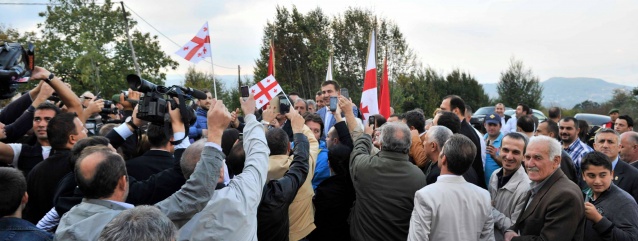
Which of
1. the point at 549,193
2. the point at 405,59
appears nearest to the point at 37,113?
the point at 549,193

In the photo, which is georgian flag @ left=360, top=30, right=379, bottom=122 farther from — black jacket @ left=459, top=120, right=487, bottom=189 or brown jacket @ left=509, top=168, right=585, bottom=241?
brown jacket @ left=509, top=168, right=585, bottom=241

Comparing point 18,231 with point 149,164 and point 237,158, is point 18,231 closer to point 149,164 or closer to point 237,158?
point 149,164

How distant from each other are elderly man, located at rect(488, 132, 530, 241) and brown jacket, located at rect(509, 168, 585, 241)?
9.3 inches

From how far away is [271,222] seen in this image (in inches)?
152

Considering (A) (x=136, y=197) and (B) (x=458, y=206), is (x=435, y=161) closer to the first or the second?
(B) (x=458, y=206)

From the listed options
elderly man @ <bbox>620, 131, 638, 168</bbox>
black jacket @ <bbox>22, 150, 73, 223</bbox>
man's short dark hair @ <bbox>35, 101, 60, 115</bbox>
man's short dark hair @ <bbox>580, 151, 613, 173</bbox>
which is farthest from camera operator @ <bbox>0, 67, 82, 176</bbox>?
elderly man @ <bbox>620, 131, 638, 168</bbox>

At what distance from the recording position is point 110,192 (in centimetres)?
262

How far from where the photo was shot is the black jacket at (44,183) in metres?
3.68

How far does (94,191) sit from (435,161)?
2.90 m

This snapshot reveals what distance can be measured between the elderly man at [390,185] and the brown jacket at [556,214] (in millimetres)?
925

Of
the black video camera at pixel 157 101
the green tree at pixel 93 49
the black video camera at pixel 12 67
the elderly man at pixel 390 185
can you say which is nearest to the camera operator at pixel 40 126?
the black video camera at pixel 12 67

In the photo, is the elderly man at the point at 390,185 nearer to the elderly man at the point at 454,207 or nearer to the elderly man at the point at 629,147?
the elderly man at the point at 454,207

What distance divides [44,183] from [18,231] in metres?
1.28

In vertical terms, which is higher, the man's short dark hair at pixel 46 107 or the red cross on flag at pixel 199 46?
the red cross on flag at pixel 199 46
